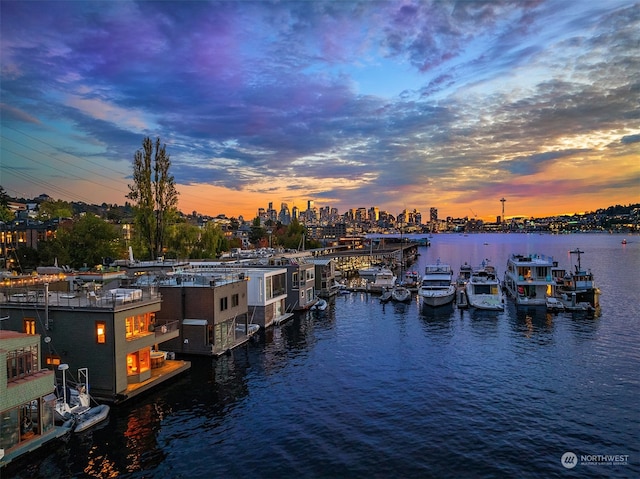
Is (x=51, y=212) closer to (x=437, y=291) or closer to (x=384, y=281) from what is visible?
(x=384, y=281)

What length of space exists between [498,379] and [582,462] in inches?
410

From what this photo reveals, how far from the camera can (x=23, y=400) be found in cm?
1884

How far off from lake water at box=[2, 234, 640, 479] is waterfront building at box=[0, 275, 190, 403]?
6.04 ft

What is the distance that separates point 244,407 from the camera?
2591 cm

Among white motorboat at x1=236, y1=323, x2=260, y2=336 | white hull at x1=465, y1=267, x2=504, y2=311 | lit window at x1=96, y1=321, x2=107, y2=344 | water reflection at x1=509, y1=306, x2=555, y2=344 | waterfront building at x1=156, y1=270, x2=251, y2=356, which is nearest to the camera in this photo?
lit window at x1=96, y1=321, x2=107, y2=344

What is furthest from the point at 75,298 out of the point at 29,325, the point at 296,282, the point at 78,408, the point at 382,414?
the point at 296,282

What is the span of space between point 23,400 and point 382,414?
1775cm

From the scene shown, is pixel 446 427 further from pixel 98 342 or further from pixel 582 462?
pixel 98 342

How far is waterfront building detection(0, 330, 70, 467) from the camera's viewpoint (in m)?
18.4

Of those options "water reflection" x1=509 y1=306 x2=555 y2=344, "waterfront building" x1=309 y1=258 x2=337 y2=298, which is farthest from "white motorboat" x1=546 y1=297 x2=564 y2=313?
"waterfront building" x1=309 y1=258 x2=337 y2=298

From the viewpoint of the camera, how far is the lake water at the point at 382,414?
19.5m

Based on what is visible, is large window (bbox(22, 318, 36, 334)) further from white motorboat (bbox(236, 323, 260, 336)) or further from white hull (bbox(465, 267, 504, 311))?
white hull (bbox(465, 267, 504, 311))

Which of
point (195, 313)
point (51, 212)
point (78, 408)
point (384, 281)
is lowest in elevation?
point (78, 408)

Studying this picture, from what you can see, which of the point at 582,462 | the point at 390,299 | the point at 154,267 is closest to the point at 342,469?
the point at 582,462
